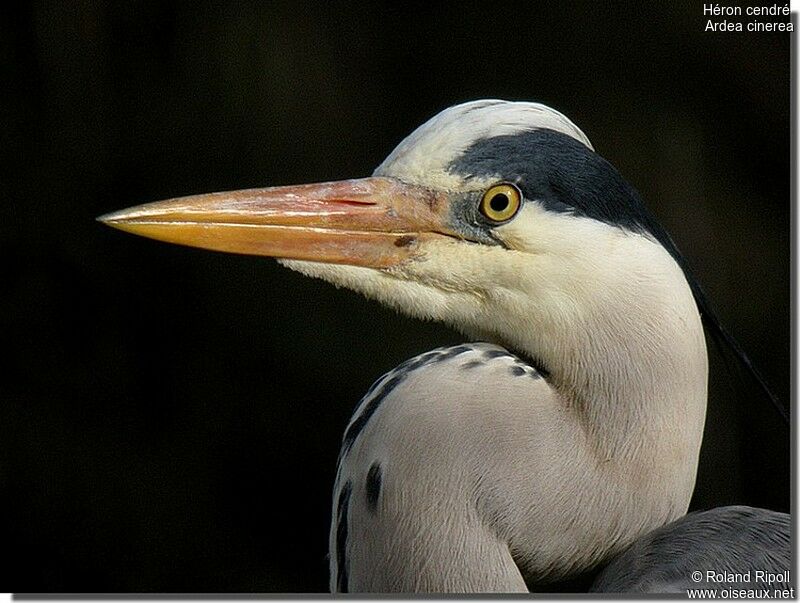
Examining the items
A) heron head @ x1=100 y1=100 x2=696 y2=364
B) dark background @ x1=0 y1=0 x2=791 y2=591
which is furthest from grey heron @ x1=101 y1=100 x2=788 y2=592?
dark background @ x1=0 y1=0 x2=791 y2=591

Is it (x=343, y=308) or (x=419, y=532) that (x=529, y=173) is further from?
(x=343, y=308)

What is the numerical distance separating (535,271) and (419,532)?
0.86 ft

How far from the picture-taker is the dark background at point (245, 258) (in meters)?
1.50

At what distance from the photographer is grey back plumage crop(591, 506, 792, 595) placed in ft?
3.24

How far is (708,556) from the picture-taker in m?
1.00

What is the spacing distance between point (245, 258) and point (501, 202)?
51.2 inches

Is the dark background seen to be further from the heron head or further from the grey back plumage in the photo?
the heron head

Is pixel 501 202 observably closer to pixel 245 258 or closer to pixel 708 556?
pixel 708 556

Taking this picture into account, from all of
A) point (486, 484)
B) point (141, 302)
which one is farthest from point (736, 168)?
point (141, 302)

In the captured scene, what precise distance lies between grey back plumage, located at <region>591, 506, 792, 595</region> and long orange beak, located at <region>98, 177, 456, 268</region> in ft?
1.20

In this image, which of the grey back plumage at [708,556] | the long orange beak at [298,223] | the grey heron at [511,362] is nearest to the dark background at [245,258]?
the grey back plumage at [708,556]

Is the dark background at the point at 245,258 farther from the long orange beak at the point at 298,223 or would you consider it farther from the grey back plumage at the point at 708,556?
the long orange beak at the point at 298,223

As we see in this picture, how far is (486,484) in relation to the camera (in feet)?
3.11

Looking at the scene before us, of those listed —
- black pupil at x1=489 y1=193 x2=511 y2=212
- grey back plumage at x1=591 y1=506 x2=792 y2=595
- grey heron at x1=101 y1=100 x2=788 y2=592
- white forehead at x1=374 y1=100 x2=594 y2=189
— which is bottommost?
grey back plumage at x1=591 y1=506 x2=792 y2=595
